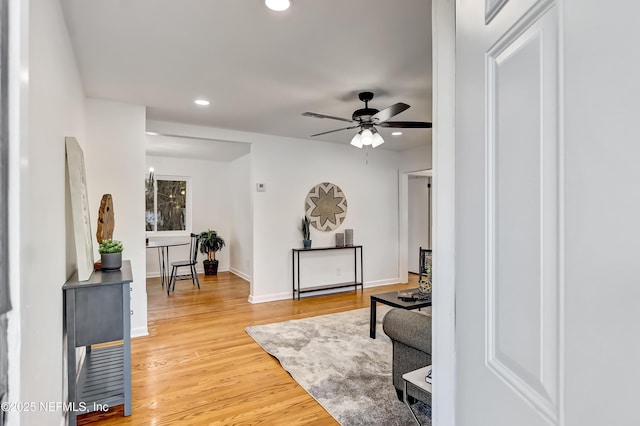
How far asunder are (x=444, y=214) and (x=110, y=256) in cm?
235

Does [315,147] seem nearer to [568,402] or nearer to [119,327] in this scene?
[119,327]

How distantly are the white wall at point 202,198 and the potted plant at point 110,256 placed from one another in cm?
467

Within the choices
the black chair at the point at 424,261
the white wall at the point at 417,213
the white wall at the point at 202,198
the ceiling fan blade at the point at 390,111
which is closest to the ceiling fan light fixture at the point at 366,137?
the ceiling fan blade at the point at 390,111

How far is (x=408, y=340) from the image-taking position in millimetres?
2078

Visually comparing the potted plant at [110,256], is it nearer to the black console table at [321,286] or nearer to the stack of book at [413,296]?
the stack of book at [413,296]

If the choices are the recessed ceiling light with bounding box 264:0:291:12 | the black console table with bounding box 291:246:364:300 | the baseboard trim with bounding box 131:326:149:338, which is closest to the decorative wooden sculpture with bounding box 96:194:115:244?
the baseboard trim with bounding box 131:326:149:338

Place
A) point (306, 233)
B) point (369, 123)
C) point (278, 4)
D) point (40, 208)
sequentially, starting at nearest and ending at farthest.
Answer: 1. point (40, 208)
2. point (278, 4)
3. point (369, 123)
4. point (306, 233)

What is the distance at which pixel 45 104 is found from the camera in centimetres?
155

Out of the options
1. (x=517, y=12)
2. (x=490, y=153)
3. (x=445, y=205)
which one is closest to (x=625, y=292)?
(x=490, y=153)

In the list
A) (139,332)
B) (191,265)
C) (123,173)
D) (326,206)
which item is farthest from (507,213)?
(191,265)

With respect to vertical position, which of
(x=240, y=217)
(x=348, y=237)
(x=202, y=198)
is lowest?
(x=348, y=237)

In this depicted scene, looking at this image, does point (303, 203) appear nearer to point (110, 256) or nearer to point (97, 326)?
point (110, 256)

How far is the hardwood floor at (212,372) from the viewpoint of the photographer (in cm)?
219

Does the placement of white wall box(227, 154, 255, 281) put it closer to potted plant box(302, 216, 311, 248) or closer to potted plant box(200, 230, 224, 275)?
potted plant box(200, 230, 224, 275)
